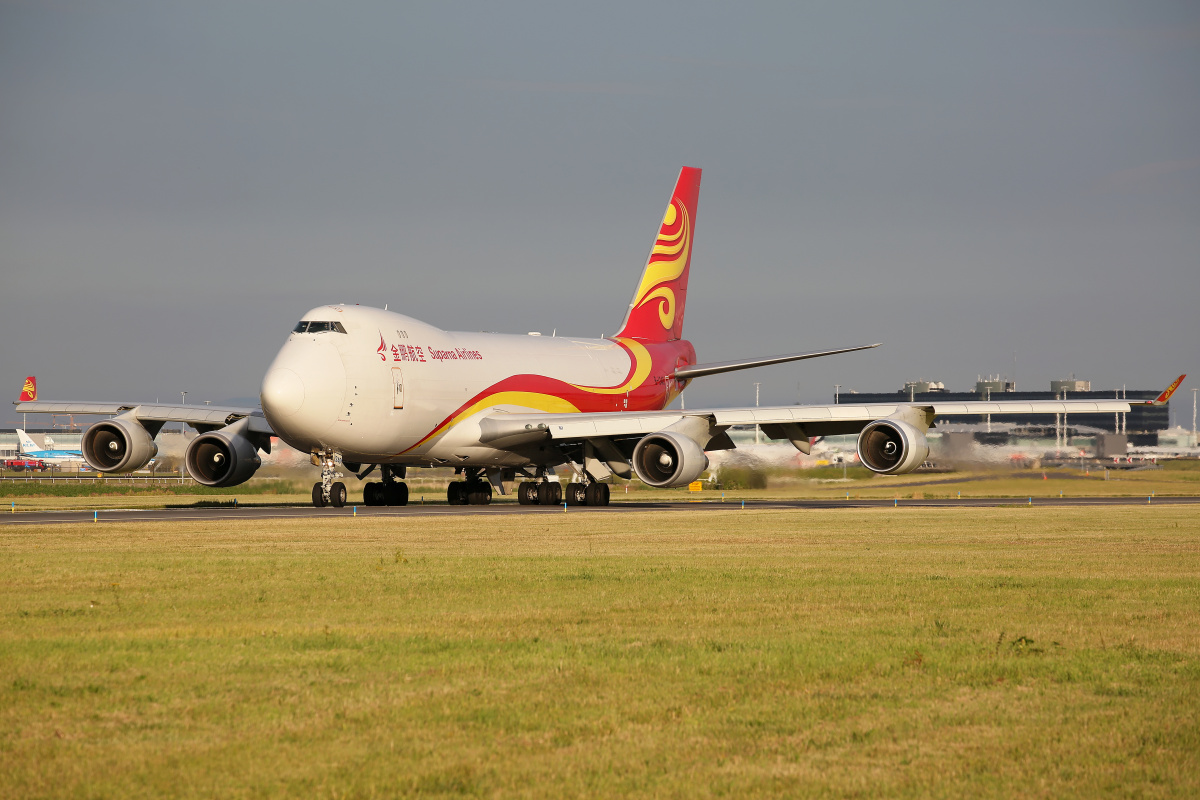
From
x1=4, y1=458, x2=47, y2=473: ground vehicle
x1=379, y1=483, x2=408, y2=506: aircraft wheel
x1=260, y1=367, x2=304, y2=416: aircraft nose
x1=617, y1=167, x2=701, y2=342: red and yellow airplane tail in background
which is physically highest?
x1=617, y1=167, x2=701, y2=342: red and yellow airplane tail in background

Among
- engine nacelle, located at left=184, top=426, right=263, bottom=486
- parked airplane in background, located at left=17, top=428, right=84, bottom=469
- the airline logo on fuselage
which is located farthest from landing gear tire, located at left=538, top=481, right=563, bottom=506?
parked airplane in background, located at left=17, top=428, right=84, bottom=469

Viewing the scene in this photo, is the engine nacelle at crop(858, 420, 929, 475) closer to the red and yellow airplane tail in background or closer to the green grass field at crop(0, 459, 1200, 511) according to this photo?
the green grass field at crop(0, 459, 1200, 511)

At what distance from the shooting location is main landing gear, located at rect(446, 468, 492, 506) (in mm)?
41625

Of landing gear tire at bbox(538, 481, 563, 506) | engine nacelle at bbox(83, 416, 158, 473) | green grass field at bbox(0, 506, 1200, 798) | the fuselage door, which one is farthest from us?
landing gear tire at bbox(538, 481, 563, 506)

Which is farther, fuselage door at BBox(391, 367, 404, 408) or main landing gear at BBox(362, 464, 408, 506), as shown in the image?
main landing gear at BBox(362, 464, 408, 506)

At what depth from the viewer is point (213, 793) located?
611 centimetres

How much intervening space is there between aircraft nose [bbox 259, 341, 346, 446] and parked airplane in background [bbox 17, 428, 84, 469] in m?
86.7

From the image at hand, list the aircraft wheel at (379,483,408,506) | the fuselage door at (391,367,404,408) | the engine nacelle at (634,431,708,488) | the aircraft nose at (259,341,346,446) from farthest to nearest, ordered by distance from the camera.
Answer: the aircraft wheel at (379,483,408,506), the fuselage door at (391,367,404,408), the engine nacelle at (634,431,708,488), the aircraft nose at (259,341,346,446)

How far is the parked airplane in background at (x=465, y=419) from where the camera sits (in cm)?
3328

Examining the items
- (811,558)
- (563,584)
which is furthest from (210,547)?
(811,558)

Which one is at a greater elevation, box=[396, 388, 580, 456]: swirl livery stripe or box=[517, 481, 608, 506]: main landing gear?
box=[396, 388, 580, 456]: swirl livery stripe

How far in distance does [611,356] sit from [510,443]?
8.02 meters

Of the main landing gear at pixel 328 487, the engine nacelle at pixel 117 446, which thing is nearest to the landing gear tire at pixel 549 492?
the main landing gear at pixel 328 487

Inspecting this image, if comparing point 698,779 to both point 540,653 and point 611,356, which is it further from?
point 611,356
